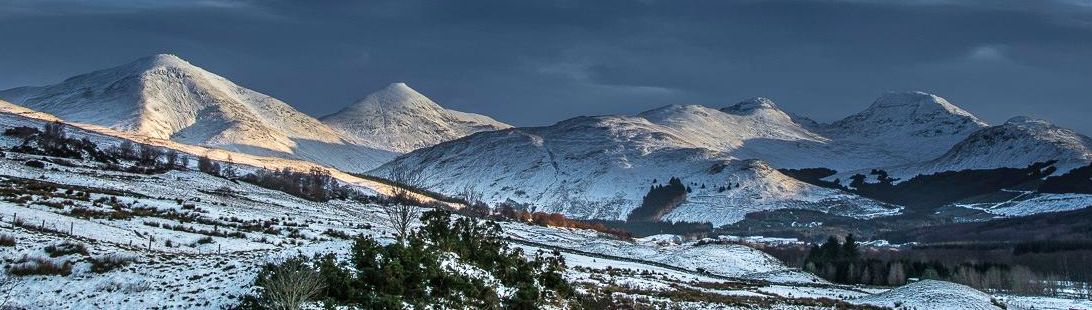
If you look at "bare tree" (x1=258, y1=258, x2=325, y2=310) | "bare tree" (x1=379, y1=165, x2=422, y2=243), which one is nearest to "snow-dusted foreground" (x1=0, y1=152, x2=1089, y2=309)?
"bare tree" (x1=258, y1=258, x2=325, y2=310)

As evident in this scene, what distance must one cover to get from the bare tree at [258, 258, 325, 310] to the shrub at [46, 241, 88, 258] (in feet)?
37.5

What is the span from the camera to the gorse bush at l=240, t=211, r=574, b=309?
36625 mm

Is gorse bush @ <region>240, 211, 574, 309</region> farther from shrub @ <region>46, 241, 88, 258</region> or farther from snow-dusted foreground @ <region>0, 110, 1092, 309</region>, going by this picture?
shrub @ <region>46, 241, 88, 258</region>

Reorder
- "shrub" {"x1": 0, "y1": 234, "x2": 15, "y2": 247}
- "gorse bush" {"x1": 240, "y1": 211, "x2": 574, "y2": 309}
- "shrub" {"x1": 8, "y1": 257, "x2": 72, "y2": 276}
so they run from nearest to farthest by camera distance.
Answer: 1. "gorse bush" {"x1": 240, "y1": 211, "x2": 574, "y2": 309}
2. "shrub" {"x1": 8, "y1": 257, "x2": 72, "y2": 276}
3. "shrub" {"x1": 0, "y1": 234, "x2": 15, "y2": 247}

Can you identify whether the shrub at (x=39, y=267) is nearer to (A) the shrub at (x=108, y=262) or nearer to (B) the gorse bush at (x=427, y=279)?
(A) the shrub at (x=108, y=262)

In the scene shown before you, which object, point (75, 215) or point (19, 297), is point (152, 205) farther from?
point (19, 297)

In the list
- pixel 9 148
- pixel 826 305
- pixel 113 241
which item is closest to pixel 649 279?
pixel 826 305

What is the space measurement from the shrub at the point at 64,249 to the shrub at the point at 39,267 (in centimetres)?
126

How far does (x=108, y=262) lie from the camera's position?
40.9 m

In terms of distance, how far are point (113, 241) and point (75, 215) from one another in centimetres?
1188

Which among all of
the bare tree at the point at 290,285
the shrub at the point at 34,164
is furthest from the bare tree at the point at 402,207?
the shrub at the point at 34,164

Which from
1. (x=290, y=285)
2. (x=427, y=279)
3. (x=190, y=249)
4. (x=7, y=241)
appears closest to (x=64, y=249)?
(x=7, y=241)

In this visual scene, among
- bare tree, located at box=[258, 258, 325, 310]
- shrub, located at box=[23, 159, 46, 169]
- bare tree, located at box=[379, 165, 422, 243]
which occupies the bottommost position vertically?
bare tree, located at box=[258, 258, 325, 310]

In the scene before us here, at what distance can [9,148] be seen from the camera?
410 feet
